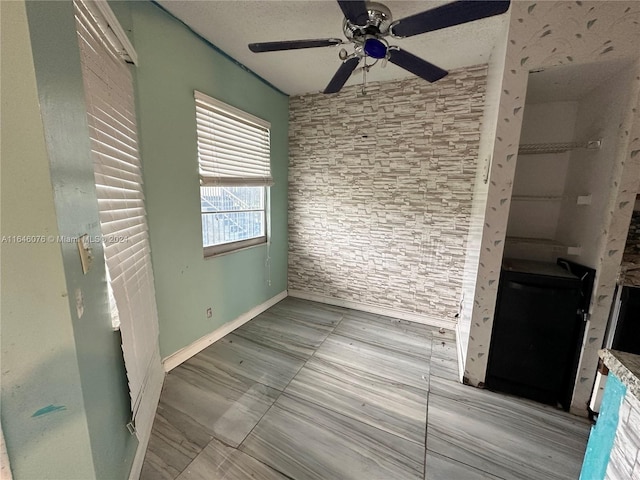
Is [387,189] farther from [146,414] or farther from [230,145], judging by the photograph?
[146,414]

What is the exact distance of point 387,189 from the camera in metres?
2.81

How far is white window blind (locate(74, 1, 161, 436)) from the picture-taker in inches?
44.3

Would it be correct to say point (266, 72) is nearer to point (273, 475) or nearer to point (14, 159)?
point (14, 159)

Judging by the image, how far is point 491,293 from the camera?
5.75ft

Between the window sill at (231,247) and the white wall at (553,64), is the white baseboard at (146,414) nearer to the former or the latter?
the window sill at (231,247)

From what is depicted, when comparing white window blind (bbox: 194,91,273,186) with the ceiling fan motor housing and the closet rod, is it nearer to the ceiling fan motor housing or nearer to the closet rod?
the ceiling fan motor housing

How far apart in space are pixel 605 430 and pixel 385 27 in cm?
188

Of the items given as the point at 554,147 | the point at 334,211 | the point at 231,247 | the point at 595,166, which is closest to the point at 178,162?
the point at 231,247

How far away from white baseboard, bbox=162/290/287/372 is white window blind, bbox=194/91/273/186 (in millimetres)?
1365

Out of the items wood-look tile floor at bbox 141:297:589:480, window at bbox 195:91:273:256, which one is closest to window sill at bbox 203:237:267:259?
window at bbox 195:91:273:256

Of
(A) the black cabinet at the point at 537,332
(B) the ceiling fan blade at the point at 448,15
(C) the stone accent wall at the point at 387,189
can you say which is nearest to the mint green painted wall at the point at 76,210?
(B) the ceiling fan blade at the point at 448,15

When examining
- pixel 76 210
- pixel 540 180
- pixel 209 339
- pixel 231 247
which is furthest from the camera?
pixel 231 247

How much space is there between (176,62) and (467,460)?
3.06m

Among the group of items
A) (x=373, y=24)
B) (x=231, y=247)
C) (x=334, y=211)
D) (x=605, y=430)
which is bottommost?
(x=605, y=430)
